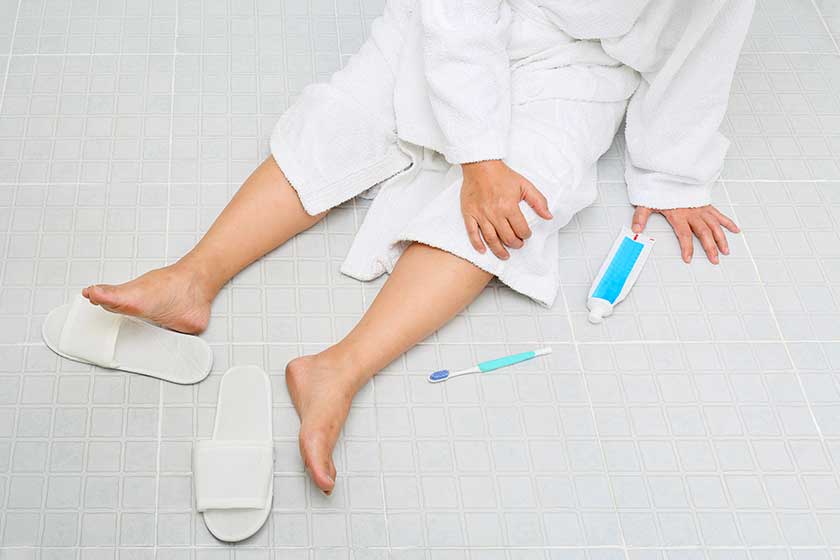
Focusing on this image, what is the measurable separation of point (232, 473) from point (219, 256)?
0.94 ft

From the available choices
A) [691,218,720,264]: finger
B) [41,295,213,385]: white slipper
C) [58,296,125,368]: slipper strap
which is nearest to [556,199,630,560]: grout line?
[691,218,720,264]: finger

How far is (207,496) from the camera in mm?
1035

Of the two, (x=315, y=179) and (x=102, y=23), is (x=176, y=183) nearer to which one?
(x=315, y=179)

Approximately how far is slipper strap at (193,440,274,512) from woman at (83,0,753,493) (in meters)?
0.08

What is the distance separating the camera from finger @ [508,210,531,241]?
1.19 meters

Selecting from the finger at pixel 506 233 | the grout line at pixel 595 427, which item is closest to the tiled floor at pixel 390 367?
the grout line at pixel 595 427

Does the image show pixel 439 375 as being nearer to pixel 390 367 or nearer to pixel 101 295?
pixel 390 367

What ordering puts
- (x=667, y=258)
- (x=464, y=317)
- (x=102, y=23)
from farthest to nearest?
1. (x=102, y=23)
2. (x=667, y=258)
3. (x=464, y=317)

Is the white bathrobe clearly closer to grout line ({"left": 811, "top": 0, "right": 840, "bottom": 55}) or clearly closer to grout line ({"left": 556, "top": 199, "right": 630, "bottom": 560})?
grout line ({"left": 556, "top": 199, "right": 630, "bottom": 560})

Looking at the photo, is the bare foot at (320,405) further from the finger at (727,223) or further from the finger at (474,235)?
the finger at (727,223)

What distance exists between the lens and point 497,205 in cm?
119

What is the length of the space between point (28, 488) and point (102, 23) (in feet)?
2.64

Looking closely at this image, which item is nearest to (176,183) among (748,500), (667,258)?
(667,258)

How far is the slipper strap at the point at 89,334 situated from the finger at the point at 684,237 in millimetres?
749
